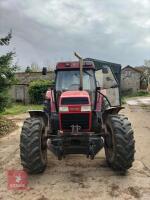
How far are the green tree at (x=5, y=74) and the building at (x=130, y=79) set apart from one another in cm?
3799

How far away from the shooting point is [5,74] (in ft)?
42.9

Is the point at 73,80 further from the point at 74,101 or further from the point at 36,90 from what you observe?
the point at 36,90

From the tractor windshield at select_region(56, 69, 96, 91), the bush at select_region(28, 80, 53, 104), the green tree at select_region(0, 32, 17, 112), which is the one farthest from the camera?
the bush at select_region(28, 80, 53, 104)

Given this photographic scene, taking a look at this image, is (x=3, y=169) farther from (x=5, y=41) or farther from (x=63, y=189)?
(x=5, y=41)

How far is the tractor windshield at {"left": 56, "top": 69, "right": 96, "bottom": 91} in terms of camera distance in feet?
28.0

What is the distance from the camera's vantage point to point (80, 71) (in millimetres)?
8219

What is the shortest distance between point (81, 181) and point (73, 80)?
9.08ft

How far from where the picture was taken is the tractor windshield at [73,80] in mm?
8539

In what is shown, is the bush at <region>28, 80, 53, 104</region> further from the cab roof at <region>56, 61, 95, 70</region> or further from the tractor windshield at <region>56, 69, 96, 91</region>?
the tractor windshield at <region>56, 69, 96, 91</region>

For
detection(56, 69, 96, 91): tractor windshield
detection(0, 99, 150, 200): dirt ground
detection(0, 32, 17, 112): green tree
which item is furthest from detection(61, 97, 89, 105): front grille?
detection(0, 32, 17, 112): green tree

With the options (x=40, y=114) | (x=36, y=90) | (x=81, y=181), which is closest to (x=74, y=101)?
(x=40, y=114)

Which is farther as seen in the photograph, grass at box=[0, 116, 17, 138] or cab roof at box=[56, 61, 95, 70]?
grass at box=[0, 116, 17, 138]

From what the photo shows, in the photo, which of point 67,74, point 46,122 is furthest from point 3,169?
point 67,74

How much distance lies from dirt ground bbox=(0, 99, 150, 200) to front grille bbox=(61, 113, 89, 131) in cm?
99
